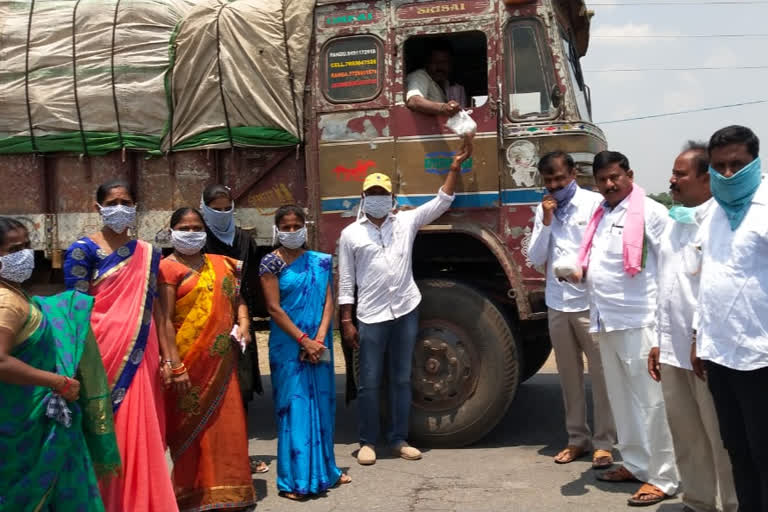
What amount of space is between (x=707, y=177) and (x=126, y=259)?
2691 millimetres

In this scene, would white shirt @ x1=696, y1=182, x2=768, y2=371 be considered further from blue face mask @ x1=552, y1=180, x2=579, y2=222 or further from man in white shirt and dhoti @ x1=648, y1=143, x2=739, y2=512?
blue face mask @ x1=552, y1=180, x2=579, y2=222

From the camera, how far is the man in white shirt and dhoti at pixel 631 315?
402 cm

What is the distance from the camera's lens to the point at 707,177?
11.7 feet

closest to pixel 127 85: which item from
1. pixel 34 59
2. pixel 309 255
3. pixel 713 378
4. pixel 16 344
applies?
pixel 34 59

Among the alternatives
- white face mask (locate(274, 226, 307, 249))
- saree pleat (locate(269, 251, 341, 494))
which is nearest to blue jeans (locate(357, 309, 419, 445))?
saree pleat (locate(269, 251, 341, 494))

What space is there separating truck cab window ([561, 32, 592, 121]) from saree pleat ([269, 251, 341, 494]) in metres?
2.17

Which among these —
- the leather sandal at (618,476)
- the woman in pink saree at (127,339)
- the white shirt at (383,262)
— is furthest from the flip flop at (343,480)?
the leather sandal at (618,476)

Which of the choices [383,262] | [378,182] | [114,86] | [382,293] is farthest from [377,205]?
[114,86]

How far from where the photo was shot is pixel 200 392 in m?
4.07

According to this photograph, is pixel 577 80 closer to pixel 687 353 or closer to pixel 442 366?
pixel 442 366

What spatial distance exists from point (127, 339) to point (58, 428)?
647 mm

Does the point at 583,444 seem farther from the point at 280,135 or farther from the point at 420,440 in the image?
the point at 280,135

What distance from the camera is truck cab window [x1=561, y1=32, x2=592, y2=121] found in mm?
5328

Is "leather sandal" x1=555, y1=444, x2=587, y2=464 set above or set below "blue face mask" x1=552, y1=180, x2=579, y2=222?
below
